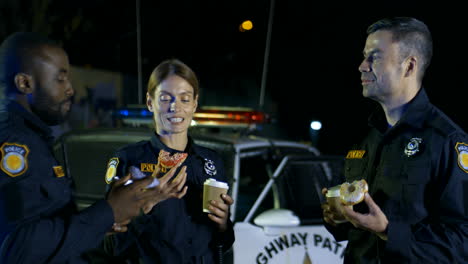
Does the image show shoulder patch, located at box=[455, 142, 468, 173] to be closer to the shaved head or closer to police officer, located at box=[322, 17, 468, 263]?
police officer, located at box=[322, 17, 468, 263]

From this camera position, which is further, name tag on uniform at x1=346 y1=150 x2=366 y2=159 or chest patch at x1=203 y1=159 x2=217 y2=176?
chest patch at x1=203 y1=159 x2=217 y2=176

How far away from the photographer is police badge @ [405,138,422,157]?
202 cm

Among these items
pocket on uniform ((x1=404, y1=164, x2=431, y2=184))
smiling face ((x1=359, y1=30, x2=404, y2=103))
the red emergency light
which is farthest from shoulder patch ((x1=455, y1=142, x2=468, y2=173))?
the red emergency light

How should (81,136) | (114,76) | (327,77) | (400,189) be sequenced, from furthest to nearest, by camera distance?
(327,77) < (114,76) < (81,136) < (400,189)

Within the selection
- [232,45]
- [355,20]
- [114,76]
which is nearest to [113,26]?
[114,76]

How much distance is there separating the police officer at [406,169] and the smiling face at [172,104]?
931 mm

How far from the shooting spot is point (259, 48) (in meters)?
16.5

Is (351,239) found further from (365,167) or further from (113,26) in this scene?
(113,26)

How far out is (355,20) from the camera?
27891 millimetres

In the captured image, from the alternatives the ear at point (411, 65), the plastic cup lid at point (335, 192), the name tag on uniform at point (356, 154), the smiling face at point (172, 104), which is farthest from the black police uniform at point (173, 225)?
the ear at point (411, 65)

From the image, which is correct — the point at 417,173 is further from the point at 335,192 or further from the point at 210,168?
the point at 210,168

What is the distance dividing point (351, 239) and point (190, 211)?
85cm

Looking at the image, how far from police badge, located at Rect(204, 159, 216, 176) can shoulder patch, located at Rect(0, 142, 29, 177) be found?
1.09 meters

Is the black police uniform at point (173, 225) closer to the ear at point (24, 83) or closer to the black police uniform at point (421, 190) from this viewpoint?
the ear at point (24, 83)
